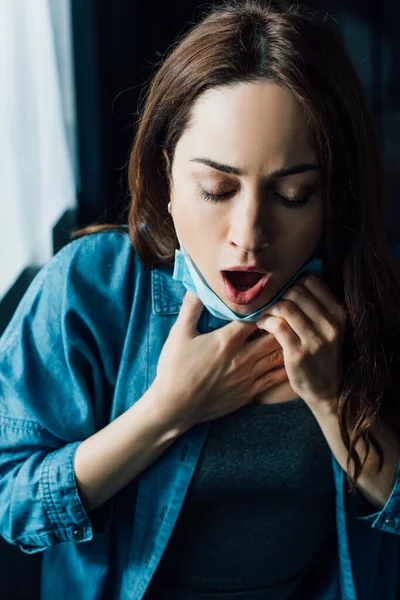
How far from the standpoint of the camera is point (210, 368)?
1.14m

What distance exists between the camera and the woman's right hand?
3.69 feet

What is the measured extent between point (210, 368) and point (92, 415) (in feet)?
0.62

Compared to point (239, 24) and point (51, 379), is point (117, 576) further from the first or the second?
point (239, 24)

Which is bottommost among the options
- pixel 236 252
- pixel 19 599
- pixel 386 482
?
pixel 19 599

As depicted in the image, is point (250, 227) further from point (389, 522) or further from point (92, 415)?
point (389, 522)

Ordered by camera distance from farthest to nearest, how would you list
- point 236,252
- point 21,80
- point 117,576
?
1. point 21,80
2. point 117,576
3. point 236,252

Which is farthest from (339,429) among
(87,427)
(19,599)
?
(19,599)

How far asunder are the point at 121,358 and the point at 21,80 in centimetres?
54

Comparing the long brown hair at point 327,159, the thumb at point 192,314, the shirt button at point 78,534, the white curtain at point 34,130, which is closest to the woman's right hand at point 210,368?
the thumb at point 192,314

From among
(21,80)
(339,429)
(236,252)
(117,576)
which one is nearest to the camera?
(236,252)

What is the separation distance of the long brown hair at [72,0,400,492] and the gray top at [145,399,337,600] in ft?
0.25

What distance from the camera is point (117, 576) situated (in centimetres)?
126

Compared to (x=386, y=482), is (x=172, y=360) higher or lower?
higher

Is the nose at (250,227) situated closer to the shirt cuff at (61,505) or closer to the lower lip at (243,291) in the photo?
the lower lip at (243,291)
